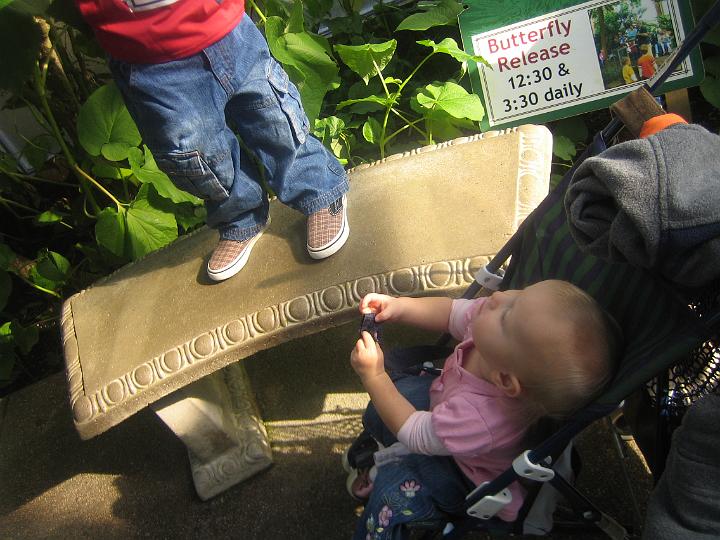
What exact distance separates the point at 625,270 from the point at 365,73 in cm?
144

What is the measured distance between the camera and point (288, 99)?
157 centimetres

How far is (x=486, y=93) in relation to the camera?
2.10m

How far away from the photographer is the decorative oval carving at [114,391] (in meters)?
1.69

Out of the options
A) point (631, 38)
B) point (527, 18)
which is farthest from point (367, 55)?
point (631, 38)

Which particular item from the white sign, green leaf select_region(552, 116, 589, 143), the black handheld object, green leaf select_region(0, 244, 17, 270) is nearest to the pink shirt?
the black handheld object

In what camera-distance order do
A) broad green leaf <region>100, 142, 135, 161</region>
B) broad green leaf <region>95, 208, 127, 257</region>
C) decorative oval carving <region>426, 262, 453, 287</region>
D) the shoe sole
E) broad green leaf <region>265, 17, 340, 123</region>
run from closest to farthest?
decorative oval carving <region>426, 262, 453, 287</region> < the shoe sole < broad green leaf <region>265, 17, 340, 123</region> < broad green leaf <region>100, 142, 135, 161</region> < broad green leaf <region>95, 208, 127, 257</region>

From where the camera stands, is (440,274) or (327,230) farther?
(327,230)

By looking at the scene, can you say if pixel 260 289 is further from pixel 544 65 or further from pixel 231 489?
pixel 544 65

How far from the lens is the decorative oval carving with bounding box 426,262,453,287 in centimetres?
161

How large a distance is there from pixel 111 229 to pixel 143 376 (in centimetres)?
67

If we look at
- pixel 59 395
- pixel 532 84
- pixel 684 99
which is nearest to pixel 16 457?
pixel 59 395

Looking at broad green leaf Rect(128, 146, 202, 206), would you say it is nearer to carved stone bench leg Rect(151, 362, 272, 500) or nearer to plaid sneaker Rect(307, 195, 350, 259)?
plaid sneaker Rect(307, 195, 350, 259)

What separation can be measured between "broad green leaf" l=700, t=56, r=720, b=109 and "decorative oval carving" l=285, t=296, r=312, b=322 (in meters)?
1.70

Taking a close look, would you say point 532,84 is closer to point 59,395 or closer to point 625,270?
point 625,270
